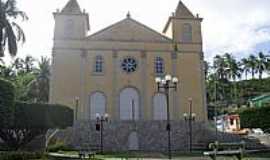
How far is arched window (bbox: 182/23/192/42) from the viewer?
41.2 metres

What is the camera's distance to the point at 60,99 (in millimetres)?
38188

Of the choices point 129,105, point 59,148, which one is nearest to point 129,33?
point 129,105

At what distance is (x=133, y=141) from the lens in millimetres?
34250

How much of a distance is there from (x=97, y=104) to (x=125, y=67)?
15.8ft

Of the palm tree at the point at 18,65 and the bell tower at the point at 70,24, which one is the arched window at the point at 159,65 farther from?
the palm tree at the point at 18,65

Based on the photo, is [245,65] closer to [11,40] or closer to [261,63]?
[261,63]

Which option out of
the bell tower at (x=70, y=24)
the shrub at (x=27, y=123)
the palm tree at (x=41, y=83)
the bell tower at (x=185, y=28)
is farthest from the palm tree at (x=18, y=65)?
the shrub at (x=27, y=123)

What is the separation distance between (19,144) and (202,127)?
55.7 ft

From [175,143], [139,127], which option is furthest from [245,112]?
[139,127]

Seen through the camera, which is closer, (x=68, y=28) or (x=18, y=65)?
(x=68, y=28)

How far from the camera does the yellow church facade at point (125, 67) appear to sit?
127 feet

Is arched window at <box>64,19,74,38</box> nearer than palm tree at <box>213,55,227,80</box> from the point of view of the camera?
Yes

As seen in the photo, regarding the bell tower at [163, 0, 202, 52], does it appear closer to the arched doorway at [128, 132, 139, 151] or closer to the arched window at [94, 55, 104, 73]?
the arched window at [94, 55, 104, 73]

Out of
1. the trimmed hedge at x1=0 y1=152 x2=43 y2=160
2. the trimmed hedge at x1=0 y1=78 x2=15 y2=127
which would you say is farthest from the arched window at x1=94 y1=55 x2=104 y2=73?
the trimmed hedge at x1=0 y1=152 x2=43 y2=160
